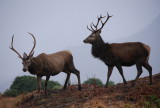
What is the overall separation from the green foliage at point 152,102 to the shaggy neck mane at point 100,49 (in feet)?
15.0

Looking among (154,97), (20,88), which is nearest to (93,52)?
(154,97)

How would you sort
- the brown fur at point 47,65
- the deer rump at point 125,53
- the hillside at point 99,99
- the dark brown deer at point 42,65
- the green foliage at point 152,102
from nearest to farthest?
1. the green foliage at point 152,102
2. the hillside at point 99,99
3. the deer rump at point 125,53
4. the dark brown deer at point 42,65
5. the brown fur at point 47,65

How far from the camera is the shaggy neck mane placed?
14680mm

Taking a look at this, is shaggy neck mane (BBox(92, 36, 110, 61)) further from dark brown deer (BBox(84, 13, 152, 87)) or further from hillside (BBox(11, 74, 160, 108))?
hillside (BBox(11, 74, 160, 108))

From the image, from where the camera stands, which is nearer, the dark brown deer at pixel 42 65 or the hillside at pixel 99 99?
the hillside at pixel 99 99

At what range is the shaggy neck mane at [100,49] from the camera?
1468 centimetres

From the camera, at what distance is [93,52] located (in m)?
15.4

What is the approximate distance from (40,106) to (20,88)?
12.8 m

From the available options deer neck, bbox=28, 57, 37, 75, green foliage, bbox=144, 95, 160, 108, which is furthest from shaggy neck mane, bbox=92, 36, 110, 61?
green foliage, bbox=144, 95, 160, 108

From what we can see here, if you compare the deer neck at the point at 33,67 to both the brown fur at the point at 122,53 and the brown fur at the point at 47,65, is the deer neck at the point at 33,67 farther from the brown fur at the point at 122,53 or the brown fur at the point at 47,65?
the brown fur at the point at 122,53

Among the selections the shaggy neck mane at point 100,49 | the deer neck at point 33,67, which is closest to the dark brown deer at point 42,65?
the deer neck at point 33,67

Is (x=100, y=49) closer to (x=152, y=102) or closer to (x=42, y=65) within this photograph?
(x=42, y=65)

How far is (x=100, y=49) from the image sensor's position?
15031mm

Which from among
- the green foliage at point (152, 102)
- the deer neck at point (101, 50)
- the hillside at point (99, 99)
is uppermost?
the deer neck at point (101, 50)
